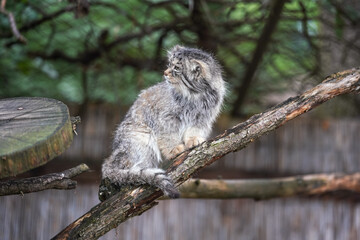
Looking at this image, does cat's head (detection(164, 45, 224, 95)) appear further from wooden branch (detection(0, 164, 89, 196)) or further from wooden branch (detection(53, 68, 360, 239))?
wooden branch (detection(0, 164, 89, 196))

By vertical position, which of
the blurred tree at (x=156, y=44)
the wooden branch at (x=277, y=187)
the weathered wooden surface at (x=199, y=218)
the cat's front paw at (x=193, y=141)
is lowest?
the weathered wooden surface at (x=199, y=218)

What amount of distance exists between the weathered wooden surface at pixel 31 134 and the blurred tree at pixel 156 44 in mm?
1911

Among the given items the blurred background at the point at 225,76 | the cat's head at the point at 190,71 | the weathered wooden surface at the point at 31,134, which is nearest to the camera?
the weathered wooden surface at the point at 31,134

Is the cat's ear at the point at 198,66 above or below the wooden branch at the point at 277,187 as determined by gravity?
above

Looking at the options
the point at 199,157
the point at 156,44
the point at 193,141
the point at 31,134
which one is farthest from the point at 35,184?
the point at 156,44

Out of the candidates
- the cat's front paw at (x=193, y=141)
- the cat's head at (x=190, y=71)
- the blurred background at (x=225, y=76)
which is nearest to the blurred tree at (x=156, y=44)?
the blurred background at (x=225, y=76)

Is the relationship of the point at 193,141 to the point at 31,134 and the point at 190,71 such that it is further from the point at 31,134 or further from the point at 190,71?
the point at 31,134

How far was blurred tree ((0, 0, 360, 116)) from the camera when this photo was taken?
174 inches

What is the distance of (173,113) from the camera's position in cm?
357

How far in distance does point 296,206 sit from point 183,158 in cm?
260

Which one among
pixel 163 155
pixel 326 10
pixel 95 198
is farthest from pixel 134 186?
pixel 326 10

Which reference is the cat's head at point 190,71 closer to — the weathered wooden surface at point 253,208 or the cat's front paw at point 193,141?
the cat's front paw at point 193,141

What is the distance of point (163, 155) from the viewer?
350cm

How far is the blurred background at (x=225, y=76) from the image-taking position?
4.53 metres
